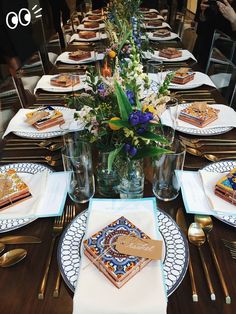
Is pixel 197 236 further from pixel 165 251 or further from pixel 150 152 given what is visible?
pixel 150 152

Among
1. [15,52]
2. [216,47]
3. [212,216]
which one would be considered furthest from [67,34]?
[212,216]

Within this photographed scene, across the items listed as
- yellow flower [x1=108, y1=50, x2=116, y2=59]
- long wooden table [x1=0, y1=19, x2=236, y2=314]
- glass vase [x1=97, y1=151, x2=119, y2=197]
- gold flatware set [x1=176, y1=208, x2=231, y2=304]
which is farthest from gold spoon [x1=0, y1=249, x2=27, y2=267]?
yellow flower [x1=108, y1=50, x2=116, y2=59]

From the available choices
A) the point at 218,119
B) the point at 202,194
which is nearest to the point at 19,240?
the point at 202,194

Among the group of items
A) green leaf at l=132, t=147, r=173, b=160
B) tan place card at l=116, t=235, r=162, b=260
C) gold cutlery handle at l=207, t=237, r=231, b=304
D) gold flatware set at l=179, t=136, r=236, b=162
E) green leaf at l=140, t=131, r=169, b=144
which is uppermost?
green leaf at l=140, t=131, r=169, b=144

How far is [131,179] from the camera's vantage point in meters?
0.76

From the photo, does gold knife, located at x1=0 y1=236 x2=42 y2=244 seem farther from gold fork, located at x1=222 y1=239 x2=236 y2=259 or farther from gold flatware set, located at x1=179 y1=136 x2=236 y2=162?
gold flatware set, located at x1=179 y1=136 x2=236 y2=162

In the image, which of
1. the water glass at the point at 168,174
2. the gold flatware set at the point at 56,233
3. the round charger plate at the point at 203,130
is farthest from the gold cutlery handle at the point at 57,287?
the round charger plate at the point at 203,130

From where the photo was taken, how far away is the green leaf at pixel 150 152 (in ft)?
2.19

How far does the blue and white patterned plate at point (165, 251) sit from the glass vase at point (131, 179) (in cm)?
9

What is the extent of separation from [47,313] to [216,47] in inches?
78.3

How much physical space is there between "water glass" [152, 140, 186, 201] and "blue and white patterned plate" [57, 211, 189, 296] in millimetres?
98

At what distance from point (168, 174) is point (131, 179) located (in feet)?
0.38

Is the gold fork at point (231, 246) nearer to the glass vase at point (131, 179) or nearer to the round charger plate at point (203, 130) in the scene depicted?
the glass vase at point (131, 179)

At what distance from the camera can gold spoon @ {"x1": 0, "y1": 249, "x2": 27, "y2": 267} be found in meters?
0.64
